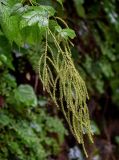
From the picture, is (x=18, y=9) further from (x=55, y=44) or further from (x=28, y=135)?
(x=28, y=135)

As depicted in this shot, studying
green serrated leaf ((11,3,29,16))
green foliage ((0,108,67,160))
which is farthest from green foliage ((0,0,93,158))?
green foliage ((0,108,67,160))

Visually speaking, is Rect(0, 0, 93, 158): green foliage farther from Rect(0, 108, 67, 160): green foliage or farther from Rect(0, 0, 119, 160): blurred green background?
Rect(0, 108, 67, 160): green foliage

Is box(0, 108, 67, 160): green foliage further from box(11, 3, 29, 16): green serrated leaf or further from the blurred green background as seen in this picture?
box(11, 3, 29, 16): green serrated leaf

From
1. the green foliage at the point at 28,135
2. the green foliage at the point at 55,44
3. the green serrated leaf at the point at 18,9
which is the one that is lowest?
the green foliage at the point at 28,135

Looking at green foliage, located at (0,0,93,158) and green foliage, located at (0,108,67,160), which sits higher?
green foliage, located at (0,0,93,158)

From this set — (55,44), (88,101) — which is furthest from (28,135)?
(88,101)

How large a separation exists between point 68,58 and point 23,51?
0.82 m

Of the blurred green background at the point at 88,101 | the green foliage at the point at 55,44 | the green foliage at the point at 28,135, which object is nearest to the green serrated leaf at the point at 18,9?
the green foliage at the point at 55,44

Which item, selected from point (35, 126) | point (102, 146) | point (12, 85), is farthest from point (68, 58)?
point (102, 146)

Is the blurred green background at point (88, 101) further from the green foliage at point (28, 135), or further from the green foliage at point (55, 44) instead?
the green foliage at point (55, 44)

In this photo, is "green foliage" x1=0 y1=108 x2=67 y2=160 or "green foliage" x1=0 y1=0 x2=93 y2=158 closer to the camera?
"green foliage" x1=0 y1=0 x2=93 y2=158

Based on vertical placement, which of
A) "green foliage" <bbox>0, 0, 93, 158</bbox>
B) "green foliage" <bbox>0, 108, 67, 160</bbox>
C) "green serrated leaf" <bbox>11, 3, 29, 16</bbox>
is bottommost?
"green foliage" <bbox>0, 108, 67, 160</bbox>

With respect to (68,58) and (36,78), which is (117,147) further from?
(68,58)

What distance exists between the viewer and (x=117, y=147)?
2949 mm
